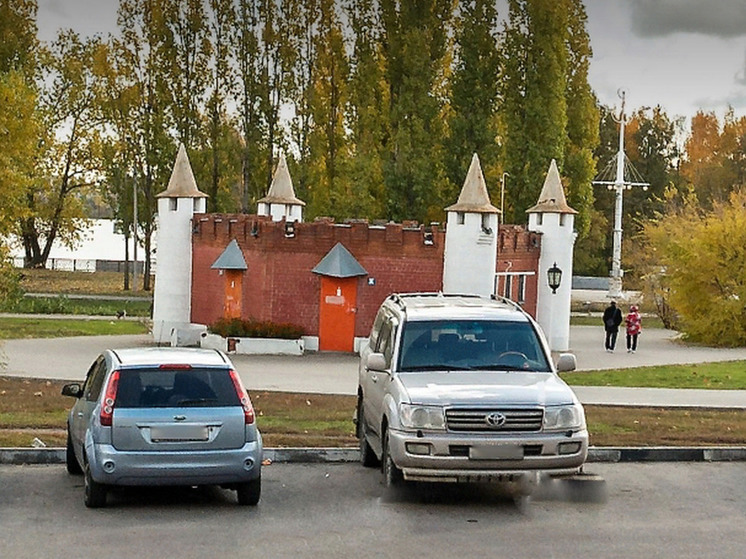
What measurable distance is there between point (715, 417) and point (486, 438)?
9783mm

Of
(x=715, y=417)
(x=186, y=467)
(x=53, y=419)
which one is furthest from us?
(x=715, y=417)

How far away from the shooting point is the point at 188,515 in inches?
458

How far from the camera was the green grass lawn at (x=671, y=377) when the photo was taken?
2805 cm

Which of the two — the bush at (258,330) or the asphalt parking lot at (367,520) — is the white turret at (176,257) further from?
the asphalt parking lot at (367,520)

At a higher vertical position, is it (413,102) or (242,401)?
(413,102)

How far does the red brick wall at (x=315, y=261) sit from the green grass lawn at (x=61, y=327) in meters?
6.57

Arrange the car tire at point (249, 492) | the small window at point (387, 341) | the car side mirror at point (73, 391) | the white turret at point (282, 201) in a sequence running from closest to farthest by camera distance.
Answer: the car tire at point (249, 492)
the car side mirror at point (73, 391)
the small window at point (387, 341)
the white turret at point (282, 201)

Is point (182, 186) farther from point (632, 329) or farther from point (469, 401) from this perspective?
point (469, 401)

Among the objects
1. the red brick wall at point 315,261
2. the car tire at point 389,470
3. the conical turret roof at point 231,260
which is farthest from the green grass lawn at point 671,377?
the car tire at point 389,470

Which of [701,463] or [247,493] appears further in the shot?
[701,463]

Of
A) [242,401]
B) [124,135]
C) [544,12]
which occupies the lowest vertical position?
[242,401]

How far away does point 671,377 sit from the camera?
97.6 feet

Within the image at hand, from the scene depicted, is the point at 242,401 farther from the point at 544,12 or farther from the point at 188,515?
the point at 544,12

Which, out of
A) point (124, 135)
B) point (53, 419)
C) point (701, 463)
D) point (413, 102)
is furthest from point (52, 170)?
point (701, 463)
